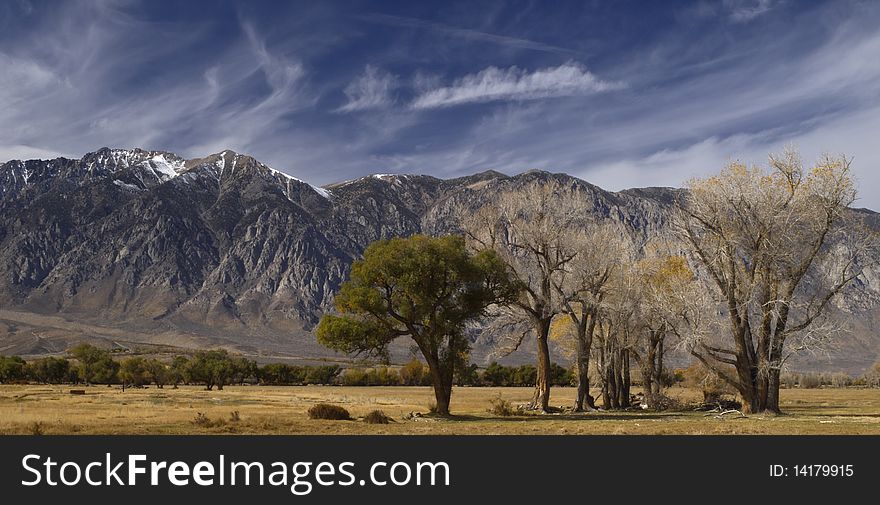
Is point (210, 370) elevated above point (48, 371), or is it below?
above

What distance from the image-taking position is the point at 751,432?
2311 cm

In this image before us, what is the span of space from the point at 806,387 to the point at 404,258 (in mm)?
96166

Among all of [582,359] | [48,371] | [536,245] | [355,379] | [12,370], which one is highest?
[536,245]

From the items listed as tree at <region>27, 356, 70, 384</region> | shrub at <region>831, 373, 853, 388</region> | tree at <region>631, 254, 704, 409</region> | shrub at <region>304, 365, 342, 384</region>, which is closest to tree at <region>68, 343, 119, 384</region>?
tree at <region>27, 356, 70, 384</region>

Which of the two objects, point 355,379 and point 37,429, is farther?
point 355,379

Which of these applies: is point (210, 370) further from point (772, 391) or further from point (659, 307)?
point (772, 391)

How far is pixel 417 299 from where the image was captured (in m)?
32.4

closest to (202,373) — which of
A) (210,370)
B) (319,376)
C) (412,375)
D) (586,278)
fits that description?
(210,370)

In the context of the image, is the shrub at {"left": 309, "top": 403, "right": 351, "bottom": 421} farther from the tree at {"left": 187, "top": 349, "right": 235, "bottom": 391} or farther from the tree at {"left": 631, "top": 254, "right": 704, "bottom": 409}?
the tree at {"left": 187, "top": 349, "right": 235, "bottom": 391}

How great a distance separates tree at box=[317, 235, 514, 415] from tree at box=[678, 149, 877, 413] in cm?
1037

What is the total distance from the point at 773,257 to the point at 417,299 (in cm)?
1621

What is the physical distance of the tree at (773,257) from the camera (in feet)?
112

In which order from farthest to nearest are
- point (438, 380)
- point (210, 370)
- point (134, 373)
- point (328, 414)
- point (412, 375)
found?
point (412, 375), point (210, 370), point (134, 373), point (438, 380), point (328, 414)
